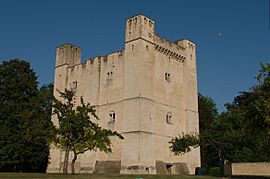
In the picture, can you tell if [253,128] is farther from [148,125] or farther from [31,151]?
[31,151]

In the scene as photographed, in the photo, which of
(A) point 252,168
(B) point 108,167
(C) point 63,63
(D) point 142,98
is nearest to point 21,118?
(C) point 63,63

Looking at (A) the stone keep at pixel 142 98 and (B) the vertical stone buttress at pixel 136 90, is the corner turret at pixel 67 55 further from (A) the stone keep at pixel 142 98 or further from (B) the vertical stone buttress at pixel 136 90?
(B) the vertical stone buttress at pixel 136 90

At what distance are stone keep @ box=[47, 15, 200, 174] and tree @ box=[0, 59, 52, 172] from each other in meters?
3.56

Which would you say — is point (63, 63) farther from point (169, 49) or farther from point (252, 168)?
point (252, 168)

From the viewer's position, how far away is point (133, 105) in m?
36.6

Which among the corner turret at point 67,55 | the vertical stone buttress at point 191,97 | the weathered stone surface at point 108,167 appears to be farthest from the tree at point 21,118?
the vertical stone buttress at point 191,97

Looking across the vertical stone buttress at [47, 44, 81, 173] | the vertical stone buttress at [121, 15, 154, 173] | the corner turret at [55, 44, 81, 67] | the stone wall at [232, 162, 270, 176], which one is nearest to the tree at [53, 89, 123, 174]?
the vertical stone buttress at [121, 15, 154, 173]

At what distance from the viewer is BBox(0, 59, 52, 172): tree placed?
4038cm

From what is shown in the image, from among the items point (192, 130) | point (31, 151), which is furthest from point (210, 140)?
point (31, 151)

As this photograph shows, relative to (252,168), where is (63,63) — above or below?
above

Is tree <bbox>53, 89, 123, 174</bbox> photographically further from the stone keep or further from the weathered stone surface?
the weathered stone surface

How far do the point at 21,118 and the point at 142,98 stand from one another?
52.1ft

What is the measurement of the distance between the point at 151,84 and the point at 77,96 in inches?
452

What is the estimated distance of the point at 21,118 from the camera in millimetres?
42156
